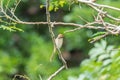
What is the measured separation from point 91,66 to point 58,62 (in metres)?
2.19

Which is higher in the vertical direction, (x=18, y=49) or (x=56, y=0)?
(x=56, y=0)

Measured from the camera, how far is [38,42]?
13.8ft

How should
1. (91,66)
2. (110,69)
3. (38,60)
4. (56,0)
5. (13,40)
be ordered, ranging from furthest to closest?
(13,40), (38,60), (91,66), (110,69), (56,0)

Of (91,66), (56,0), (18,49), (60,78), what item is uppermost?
(56,0)

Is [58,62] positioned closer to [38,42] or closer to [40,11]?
[38,42]

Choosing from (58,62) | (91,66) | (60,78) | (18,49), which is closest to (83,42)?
(58,62)

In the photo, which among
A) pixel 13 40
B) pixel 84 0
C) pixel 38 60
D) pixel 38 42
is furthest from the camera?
pixel 13 40

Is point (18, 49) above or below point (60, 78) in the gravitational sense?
below

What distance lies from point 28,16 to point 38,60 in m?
0.79

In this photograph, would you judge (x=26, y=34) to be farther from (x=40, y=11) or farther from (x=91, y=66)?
(x=91, y=66)

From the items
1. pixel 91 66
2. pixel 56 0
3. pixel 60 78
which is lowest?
pixel 91 66

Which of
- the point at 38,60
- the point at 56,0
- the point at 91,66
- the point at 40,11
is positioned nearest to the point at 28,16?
the point at 40,11

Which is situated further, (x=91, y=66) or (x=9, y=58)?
(x=9, y=58)

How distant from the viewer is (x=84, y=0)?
4.49ft
